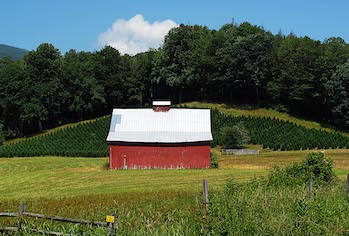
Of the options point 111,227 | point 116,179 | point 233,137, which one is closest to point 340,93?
point 233,137

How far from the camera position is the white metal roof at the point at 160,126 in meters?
39.3

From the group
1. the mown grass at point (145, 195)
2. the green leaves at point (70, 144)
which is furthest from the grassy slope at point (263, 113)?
the mown grass at point (145, 195)

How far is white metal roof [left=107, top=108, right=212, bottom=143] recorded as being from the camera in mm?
39331

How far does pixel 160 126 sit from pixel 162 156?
3.03 meters

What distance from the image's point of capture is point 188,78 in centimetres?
8319

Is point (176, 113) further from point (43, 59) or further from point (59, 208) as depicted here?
point (43, 59)

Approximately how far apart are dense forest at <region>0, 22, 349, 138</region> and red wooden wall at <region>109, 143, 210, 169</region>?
3154 cm

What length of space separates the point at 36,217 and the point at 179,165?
26.4 metres

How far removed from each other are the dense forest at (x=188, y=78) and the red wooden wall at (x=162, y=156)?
31544 mm

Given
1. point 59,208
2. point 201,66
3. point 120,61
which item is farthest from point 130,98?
point 59,208

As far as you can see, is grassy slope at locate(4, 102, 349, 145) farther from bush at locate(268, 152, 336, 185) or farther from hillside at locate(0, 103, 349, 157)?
bush at locate(268, 152, 336, 185)

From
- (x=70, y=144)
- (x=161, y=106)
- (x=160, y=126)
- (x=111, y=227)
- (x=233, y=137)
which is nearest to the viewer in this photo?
(x=111, y=227)

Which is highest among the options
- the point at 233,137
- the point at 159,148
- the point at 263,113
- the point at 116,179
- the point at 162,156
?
the point at 263,113

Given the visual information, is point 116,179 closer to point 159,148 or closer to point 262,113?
point 159,148
